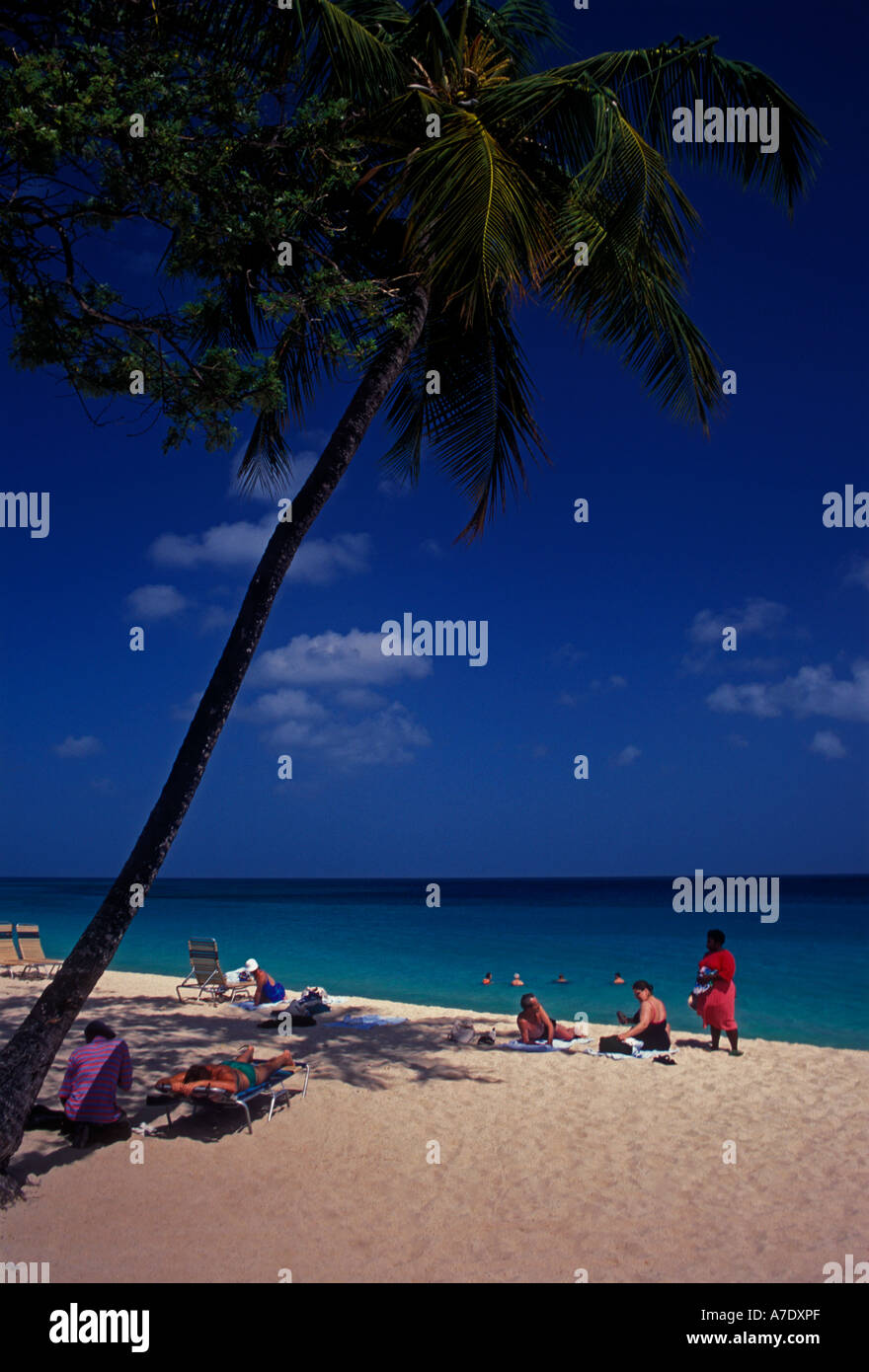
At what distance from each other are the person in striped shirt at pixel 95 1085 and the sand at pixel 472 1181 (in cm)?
25

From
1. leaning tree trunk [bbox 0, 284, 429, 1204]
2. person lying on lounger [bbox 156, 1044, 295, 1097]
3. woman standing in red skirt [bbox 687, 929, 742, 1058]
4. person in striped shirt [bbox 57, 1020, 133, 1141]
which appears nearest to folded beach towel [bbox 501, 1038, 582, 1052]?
woman standing in red skirt [bbox 687, 929, 742, 1058]

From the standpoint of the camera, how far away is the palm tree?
19.0 feet

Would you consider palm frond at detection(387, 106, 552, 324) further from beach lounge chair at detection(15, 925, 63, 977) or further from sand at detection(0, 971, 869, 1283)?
beach lounge chair at detection(15, 925, 63, 977)

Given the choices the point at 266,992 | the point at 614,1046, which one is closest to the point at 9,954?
the point at 266,992

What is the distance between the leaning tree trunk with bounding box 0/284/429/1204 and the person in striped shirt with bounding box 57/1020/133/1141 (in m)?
0.56

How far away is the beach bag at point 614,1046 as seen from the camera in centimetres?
995

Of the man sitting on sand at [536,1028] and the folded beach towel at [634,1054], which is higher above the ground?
the man sitting on sand at [536,1028]

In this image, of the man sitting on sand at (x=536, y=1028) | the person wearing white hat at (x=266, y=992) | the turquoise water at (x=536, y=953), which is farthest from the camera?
the turquoise water at (x=536, y=953)

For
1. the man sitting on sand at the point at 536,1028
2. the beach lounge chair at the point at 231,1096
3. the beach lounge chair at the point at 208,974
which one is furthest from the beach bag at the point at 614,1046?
the beach lounge chair at the point at 208,974

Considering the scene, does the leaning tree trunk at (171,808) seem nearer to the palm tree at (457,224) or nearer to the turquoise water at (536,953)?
the palm tree at (457,224)

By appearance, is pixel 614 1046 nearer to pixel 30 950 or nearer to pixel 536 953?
pixel 30 950

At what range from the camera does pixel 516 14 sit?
891cm

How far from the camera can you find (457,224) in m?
6.02
